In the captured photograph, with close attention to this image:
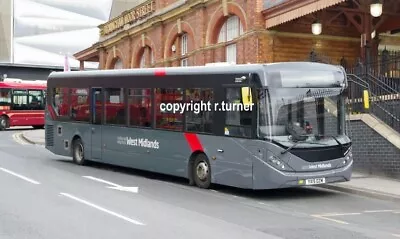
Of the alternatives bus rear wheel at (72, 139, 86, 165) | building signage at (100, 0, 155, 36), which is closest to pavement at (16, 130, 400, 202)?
bus rear wheel at (72, 139, 86, 165)

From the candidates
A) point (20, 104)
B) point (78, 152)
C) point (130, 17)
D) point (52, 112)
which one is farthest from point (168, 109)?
point (20, 104)

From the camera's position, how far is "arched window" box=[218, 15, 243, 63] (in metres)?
23.1

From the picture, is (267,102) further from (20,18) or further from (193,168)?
(20,18)

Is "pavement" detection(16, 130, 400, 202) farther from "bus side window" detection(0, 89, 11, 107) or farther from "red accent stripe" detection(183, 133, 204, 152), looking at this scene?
"bus side window" detection(0, 89, 11, 107)

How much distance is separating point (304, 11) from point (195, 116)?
7485mm

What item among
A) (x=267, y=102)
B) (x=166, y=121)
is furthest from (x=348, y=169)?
(x=166, y=121)

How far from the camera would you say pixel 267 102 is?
37.9 ft

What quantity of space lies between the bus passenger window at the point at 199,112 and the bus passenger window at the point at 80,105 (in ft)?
15.9

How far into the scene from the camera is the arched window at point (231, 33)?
2309 cm

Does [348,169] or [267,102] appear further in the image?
[348,169]

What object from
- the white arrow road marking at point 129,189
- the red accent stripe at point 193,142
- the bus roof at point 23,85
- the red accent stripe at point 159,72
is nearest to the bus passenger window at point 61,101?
the red accent stripe at point 159,72

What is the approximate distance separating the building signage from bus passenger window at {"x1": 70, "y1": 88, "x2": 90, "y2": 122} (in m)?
14.0

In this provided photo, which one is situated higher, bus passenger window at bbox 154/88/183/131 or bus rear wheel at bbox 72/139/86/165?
bus passenger window at bbox 154/88/183/131

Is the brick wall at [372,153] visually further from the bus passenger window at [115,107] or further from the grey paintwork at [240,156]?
the bus passenger window at [115,107]
